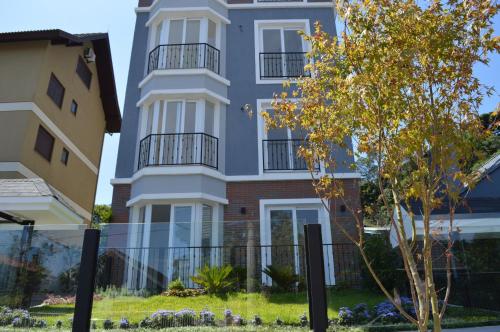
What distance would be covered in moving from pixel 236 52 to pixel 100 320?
38.8 ft

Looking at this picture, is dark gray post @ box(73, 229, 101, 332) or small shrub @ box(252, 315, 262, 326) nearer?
dark gray post @ box(73, 229, 101, 332)

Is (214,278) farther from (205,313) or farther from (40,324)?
(40,324)

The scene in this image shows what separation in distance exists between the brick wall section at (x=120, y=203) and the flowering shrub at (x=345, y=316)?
8.31m

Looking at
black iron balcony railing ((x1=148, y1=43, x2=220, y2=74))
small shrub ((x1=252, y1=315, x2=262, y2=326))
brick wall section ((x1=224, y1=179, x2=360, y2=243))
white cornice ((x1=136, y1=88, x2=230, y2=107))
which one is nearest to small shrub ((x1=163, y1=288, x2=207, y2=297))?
small shrub ((x1=252, y1=315, x2=262, y2=326))

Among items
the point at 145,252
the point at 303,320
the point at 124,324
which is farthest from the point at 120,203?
the point at 303,320

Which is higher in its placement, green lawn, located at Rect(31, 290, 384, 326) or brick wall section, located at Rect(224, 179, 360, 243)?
brick wall section, located at Rect(224, 179, 360, 243)

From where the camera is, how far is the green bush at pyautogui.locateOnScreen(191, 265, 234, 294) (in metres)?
7.70

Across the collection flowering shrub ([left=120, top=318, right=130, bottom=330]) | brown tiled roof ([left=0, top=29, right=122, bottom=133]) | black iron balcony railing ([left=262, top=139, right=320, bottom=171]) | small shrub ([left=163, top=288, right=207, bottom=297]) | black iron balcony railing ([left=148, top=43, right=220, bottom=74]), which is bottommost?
flowering shrub ([left=120, top=318, right=130, bottom=330])

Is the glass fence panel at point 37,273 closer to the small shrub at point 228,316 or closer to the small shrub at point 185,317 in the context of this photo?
the small shrub at point 185,317

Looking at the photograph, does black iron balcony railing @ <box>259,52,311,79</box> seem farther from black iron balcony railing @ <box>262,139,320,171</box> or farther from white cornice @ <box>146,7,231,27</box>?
black iron balcony railing @ <box>262,139,320,171</box>

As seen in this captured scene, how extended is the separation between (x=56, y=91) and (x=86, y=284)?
1266 cm

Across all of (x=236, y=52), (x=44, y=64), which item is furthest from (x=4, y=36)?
(x=236, y=52)

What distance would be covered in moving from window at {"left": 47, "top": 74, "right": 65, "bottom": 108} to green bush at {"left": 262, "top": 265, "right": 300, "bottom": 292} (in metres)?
12.5

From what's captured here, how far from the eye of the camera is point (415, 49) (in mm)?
5113
